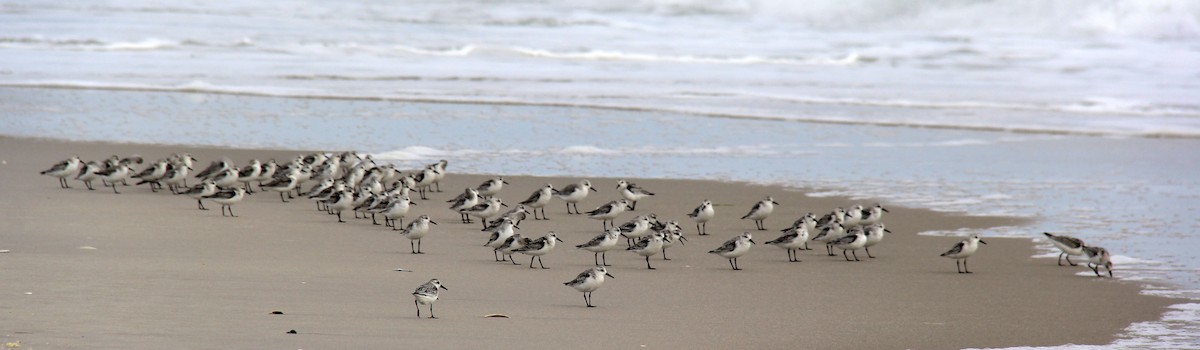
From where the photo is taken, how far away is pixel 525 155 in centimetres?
1747

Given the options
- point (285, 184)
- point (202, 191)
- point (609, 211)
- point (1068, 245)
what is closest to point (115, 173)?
point (202, 191)

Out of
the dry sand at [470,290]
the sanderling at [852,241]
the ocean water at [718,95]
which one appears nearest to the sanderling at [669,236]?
the dry sand at [470,290]

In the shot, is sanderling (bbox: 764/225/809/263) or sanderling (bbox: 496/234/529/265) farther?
sanderling (bbox: 764/225/809/263)

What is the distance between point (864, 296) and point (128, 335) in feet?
15.2

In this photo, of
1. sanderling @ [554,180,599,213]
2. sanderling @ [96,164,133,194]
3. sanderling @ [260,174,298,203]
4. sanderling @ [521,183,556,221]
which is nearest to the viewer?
sanderling @ [521,183,556,221]

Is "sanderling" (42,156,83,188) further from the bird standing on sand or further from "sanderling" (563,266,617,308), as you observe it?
"sanderling" (563,266,617,308)

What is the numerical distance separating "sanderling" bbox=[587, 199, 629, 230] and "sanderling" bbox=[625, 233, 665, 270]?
1.84 meters

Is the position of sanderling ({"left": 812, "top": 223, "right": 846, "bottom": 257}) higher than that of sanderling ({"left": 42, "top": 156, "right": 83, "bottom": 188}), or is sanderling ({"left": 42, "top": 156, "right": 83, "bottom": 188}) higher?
sanderling ({"left": 42, "top": 156, "right": 83, "bottom": 188})

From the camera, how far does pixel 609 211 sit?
1255cm

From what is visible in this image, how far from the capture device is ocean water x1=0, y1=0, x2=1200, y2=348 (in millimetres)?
15742

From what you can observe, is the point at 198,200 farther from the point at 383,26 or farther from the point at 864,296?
the point at 383,26

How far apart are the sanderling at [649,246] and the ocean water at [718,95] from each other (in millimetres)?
3016

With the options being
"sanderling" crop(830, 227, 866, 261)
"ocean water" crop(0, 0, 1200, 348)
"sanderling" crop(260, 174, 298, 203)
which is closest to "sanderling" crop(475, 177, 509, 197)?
"sanderling" crop(260, 174, 298, 203)

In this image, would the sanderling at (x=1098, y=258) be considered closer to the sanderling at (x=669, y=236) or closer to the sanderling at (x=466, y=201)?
the sanderling at (x=669, y=236)
